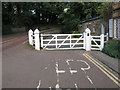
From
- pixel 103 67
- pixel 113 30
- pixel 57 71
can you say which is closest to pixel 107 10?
pixel 113 30

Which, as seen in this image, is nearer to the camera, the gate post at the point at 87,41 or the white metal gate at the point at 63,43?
the gate post at the point at 87,41

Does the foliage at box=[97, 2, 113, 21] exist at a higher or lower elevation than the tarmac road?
higher

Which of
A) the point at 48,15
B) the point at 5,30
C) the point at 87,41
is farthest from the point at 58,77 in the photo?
the point at 48,15

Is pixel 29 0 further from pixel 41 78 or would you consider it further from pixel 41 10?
pixel 41 78

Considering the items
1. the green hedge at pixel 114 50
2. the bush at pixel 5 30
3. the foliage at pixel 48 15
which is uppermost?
the foliage at pixel 48 15

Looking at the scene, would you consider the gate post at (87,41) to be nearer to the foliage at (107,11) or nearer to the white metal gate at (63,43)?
the white metal gate at (63,43)

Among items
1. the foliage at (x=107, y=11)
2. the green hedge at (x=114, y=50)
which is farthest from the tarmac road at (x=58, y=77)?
the foliage at (x=107, y=11)

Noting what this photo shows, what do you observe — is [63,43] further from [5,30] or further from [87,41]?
[5,30]

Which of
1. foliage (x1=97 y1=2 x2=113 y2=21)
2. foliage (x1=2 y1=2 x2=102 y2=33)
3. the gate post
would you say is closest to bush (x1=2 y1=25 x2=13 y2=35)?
foliage (x1=2 y1=2 x2=102 y2=33)

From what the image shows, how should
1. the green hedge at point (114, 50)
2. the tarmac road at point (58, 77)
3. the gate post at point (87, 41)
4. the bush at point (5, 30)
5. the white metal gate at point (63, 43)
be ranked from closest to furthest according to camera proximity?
the tarmac road at point (58, 77), the green hedge at point (114, 50), the gate post at point (87, 41), the white metal gate at point (63, 43), the bush at point (5, 30)

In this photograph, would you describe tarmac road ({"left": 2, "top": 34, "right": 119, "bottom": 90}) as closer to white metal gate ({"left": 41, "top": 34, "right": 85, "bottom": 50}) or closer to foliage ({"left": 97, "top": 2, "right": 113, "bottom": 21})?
white metal gate ({"left": 41, "top": 34, "right": 85, "bottom": 50})

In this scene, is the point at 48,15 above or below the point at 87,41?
above

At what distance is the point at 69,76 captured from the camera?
6.75 m

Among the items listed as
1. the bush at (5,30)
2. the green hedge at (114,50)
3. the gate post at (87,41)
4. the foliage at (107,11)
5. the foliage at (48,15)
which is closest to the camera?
the green hedge at (114,50)
